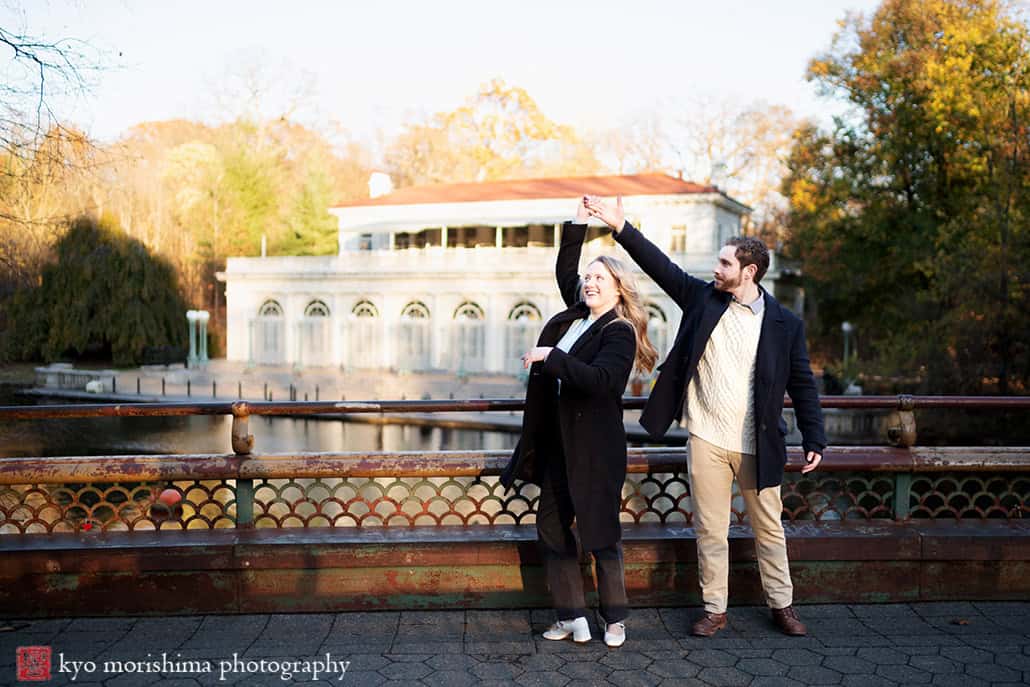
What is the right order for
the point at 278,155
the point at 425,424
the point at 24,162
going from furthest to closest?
the point at 278,155
the point at 425,424
the point at 24,162

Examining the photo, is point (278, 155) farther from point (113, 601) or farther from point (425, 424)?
point (113, 601)

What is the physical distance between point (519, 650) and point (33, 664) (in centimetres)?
210

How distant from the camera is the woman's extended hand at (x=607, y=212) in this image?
4.00m

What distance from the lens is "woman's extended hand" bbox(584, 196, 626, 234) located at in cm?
400

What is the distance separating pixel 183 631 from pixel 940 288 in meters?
20.6

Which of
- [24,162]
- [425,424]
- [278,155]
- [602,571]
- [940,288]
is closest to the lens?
[602,571]

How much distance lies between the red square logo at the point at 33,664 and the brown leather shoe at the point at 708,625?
2838 mm

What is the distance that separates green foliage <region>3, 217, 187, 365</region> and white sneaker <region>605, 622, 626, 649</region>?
96.8 feet

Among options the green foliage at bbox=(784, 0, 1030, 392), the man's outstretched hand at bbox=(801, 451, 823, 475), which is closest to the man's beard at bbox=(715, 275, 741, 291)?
the man's outstretched hand at bbox=(801, 451, 823, 475)

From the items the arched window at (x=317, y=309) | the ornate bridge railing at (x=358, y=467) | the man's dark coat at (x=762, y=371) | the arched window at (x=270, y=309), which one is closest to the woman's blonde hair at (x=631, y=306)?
the man's dark coat at (x=762, y=371)

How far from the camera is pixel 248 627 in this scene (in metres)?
4.27

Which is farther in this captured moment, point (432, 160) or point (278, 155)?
point (432, 160)

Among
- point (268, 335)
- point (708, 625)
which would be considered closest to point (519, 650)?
point (708, 625)

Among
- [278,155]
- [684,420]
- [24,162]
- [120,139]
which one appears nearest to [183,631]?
[684,420]
